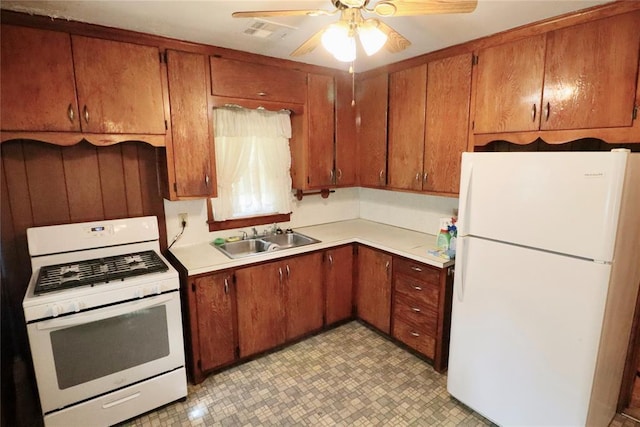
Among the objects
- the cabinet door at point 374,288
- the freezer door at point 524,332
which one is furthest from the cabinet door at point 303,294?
the freezer door at point 524,332

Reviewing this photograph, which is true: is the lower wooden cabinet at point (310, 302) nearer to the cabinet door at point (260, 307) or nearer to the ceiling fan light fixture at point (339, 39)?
the cabinet door at point (260, 307)

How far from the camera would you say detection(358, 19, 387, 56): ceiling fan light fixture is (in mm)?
1407

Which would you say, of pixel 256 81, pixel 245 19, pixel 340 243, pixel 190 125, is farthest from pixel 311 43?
pixel 340 243

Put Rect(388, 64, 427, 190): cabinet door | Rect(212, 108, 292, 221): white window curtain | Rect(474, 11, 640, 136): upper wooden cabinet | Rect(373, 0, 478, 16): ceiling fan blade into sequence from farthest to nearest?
1. Rect(212, 108, 292, 221): white window curtain
2. Rect(388, 64, 427, 190): cabinet door
3. Rect(474, 11, 640, 136): upper wooden cabinet
4. Rect(373, 0, 478, 16): ceiling fan blade

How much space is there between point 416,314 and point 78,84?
2.66 metres

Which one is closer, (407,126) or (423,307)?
(423,307)

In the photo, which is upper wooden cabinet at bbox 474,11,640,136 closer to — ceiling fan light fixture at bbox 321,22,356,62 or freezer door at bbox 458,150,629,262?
freezer door at bbox 458,150,629,262

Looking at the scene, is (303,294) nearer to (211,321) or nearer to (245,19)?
(211,321)

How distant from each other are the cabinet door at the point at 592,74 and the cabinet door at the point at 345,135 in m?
1.58

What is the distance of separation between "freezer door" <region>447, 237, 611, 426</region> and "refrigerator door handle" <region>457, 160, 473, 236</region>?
0.09 meters

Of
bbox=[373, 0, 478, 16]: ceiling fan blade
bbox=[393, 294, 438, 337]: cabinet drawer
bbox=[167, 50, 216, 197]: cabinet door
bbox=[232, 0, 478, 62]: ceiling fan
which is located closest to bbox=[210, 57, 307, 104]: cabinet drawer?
bbox=[167, 50, 216, 197]: cabinet door

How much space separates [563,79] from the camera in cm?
188

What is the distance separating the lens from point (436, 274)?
2369 mm

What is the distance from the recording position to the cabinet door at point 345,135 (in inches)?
120
